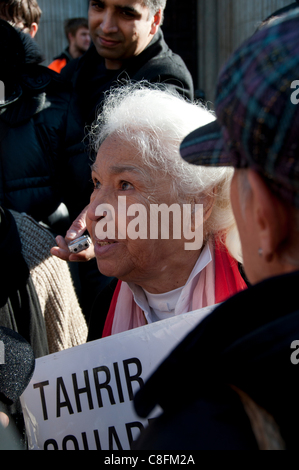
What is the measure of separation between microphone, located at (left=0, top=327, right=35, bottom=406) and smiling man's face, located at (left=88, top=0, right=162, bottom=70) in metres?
1.96

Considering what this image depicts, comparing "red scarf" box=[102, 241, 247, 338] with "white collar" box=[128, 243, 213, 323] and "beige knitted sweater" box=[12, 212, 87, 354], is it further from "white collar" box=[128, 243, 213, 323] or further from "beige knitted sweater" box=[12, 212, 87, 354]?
"beige knitted sweater" box=[12, 212, 87, 354]

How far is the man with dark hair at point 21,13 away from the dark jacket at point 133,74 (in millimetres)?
389

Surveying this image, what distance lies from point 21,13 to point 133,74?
2.74 feet

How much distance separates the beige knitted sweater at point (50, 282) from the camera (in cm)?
209

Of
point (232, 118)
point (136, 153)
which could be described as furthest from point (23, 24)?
point (232, 118)

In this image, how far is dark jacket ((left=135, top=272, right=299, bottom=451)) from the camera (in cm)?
66

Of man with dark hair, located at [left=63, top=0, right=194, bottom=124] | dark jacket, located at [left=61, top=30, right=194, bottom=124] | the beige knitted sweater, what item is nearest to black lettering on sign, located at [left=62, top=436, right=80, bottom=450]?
the beige knitted sweater

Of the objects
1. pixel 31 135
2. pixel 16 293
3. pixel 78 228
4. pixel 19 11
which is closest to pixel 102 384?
pixel 16 293

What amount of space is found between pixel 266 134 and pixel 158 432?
1.56ft

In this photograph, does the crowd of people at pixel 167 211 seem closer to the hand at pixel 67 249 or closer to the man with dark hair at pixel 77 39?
the hand at pixel 67 249

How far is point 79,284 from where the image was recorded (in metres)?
2.69

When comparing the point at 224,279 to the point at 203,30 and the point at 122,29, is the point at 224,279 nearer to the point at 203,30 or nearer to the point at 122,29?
the point at 122,29

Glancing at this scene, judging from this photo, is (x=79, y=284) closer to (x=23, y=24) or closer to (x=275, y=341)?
(x=23, y=24)

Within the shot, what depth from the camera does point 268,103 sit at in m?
0.62
